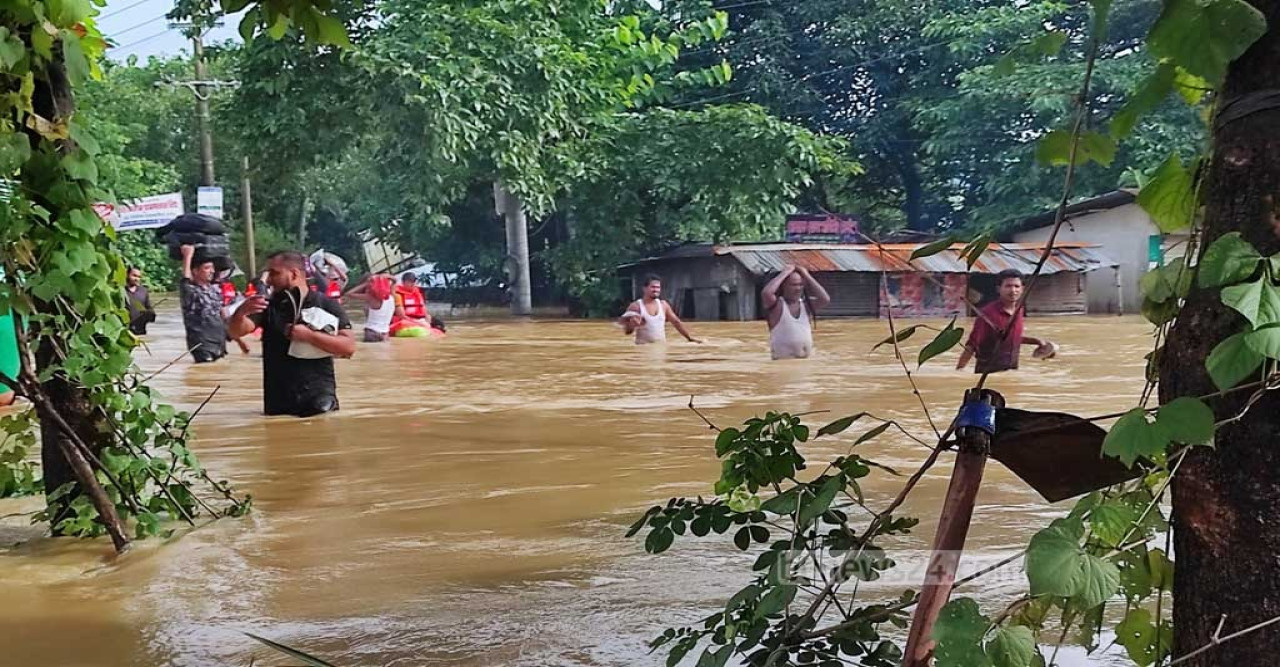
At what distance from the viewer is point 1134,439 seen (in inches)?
69.3

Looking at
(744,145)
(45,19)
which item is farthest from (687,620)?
(744,145)

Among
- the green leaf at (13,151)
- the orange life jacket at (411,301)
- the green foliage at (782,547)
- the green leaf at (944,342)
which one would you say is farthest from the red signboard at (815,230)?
the green leaf at (944,342)

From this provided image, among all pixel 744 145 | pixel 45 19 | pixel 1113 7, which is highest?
pixel 744 145

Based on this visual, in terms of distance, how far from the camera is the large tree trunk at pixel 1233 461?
1838 millimetres

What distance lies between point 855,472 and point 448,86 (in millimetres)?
21457

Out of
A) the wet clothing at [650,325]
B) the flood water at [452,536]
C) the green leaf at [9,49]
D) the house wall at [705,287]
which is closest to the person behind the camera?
the flood water at [452,536]

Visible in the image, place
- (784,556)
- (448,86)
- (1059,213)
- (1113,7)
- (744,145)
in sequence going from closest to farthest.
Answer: (1113,7) → (1059,213) → (784,556) → (448,86) → (744,145)

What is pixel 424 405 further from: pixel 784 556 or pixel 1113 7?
pixel 1113 7

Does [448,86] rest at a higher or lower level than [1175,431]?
higher

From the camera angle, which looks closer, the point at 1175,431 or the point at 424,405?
the point at 1175,431

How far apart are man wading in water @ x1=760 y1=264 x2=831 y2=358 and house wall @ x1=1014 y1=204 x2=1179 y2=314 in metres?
16.3

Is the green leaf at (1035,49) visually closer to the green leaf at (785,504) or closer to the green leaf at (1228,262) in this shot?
the green leaf at (1228,262)

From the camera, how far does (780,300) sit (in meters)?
13.3

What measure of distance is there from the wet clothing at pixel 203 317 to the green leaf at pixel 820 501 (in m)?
14.0
